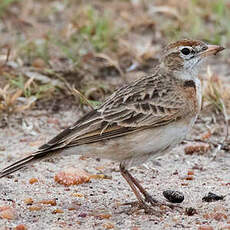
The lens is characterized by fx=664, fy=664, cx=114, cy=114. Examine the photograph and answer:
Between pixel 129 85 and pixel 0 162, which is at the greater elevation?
pixel 129 85

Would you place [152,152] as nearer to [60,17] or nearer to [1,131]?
[1,131]

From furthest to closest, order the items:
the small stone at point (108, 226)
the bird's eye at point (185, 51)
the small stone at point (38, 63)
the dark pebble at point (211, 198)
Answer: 1. the small stone at point (38, 63)
2. the bird's eye at point (185, 51)
3. the dark pebble at point (211, 198)
4. the small stone at point (108, 226)

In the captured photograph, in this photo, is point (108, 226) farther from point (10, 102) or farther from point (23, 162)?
point (10, 102)

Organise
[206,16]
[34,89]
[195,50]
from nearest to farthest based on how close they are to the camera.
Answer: [195,50], [34,89], [206,16]

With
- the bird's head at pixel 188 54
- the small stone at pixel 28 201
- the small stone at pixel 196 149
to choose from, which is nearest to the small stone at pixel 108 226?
the small stone at pixel 28 201

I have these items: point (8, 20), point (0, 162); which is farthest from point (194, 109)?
point (8, 20)

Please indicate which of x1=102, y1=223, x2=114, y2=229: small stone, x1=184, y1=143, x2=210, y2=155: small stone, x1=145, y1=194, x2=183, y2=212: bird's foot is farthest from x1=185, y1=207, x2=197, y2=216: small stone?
x1=184, y1=143, x2=210, y2=155: small stone

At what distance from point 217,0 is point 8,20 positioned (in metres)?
3.58

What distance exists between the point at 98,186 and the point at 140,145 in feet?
3.24

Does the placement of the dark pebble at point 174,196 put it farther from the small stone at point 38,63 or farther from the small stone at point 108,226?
the small stone at point 38,63

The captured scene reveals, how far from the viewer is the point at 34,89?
8.29m

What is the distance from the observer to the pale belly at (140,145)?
5707 millimetres

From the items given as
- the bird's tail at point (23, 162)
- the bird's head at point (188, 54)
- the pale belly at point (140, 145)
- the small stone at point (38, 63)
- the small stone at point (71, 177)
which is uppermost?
the bird's head at point (188, 54)

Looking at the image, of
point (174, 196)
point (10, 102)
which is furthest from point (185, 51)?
point (10, 102)
